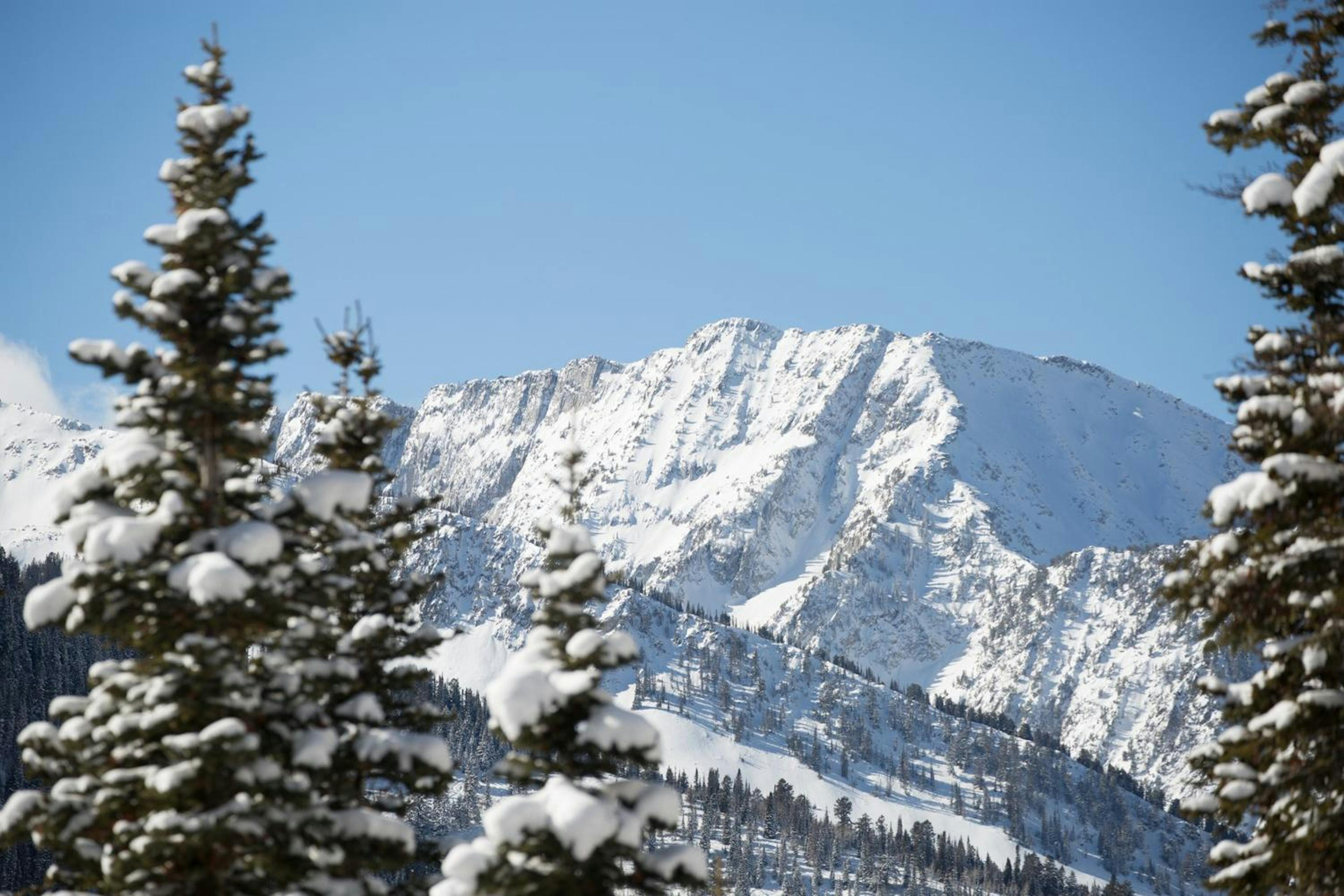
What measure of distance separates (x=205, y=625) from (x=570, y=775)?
5.68 m

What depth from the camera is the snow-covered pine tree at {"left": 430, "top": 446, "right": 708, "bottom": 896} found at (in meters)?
14.5

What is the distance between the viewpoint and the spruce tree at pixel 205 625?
14.9m

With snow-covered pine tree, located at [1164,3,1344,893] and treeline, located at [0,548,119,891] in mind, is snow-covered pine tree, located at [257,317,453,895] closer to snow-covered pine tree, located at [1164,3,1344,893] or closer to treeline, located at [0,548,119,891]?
snow-covered pine tree, located at [1164,3,1344,893]

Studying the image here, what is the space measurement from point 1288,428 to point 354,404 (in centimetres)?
1924

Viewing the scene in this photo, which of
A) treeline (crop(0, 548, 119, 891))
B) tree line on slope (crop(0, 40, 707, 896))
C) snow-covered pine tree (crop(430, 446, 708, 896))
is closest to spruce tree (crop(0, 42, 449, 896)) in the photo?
tree line on slope (crop(0, 40, 707, 896))

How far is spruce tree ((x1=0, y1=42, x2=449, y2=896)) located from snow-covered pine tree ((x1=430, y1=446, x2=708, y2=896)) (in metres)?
2.45

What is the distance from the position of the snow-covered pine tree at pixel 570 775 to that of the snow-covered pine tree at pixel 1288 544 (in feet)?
28.4

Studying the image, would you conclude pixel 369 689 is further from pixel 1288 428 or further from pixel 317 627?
pixel 1288 428

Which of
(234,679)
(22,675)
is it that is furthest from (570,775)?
(22,675)

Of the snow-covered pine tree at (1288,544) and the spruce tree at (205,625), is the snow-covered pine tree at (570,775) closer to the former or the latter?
the spruce tree at (205,625)

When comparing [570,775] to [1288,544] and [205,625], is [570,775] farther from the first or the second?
[1288,544]

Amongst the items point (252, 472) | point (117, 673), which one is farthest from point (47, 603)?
point (252, 472)

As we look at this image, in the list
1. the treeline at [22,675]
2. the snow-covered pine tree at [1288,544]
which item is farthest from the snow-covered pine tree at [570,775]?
the treeline at [22,675]

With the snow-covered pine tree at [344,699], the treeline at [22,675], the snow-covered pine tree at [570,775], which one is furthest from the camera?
the treeline at [22,675]
